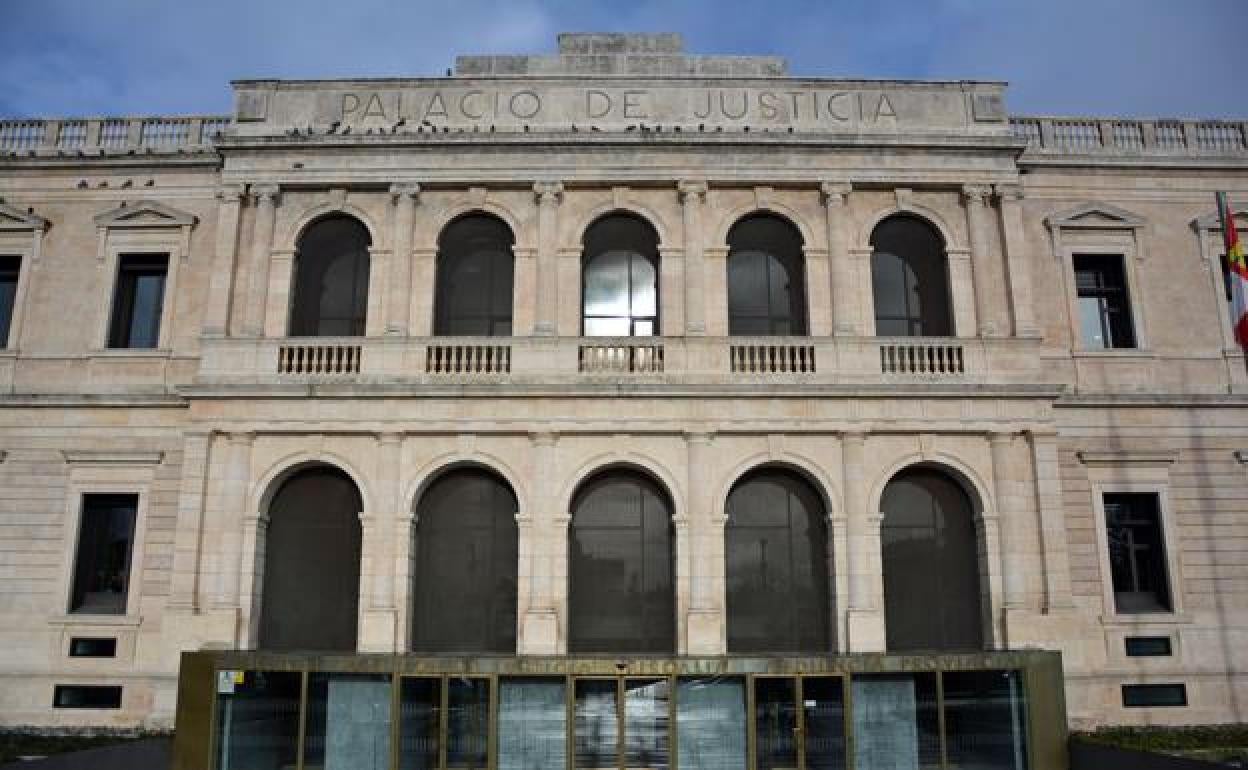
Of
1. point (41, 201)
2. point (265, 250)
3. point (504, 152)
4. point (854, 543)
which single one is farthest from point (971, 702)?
point (41, 201)

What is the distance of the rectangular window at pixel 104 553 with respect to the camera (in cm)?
2252

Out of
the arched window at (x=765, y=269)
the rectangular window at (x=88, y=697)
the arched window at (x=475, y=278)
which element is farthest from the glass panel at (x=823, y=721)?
the rectangular window at (x=88, y=697)

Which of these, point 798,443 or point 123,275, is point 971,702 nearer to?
point 798,443

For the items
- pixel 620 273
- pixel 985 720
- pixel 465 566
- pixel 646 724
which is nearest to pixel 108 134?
pixel 620 273

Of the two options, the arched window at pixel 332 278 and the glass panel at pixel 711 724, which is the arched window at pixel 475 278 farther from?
the glass panel at pixel 711 724

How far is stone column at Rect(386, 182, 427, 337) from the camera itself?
73.0 ft

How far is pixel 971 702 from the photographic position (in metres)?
17.2

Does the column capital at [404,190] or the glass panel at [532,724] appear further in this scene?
the column capital at [404,190]

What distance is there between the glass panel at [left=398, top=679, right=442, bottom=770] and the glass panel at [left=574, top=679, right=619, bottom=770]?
2.42 metres

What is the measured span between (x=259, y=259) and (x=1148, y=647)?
21.7 m

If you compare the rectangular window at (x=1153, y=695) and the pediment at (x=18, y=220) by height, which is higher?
the pediment at (x=18, y=220)

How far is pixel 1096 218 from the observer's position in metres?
24.1

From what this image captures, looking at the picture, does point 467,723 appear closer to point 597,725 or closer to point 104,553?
point 597,725

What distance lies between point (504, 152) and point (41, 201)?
1179 centimetres
